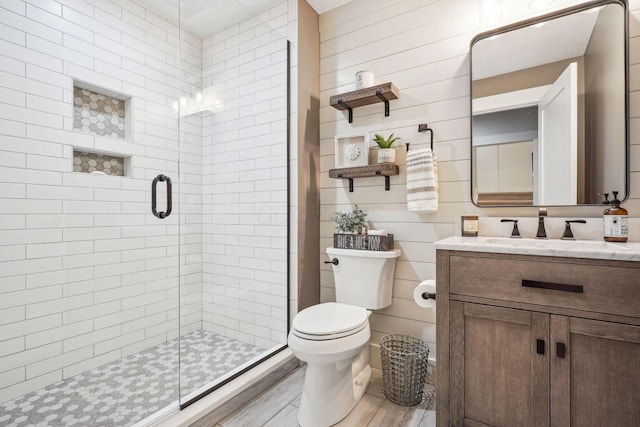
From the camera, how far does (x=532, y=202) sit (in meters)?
1.62

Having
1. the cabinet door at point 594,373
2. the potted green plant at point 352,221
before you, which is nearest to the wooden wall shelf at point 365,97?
the potted green plant at point 352,221

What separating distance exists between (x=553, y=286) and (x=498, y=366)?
398mm

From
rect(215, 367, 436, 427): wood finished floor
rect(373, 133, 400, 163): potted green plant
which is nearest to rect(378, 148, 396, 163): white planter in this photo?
rect(373, 133, 400, 163): potted green plant

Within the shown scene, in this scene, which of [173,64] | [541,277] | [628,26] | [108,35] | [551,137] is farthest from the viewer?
[173,64]

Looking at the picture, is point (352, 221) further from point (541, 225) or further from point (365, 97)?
point (541, 225)

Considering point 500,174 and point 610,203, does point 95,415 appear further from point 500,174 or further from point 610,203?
point 610,203

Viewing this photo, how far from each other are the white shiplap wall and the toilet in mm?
207

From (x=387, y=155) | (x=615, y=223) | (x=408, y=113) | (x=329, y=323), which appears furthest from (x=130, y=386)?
(x=615, y=223)

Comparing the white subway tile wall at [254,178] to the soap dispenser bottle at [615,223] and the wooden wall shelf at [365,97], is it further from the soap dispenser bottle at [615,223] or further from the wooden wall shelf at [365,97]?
the soap dispenser bottle at [615,223]

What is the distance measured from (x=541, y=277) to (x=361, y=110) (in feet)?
4.98

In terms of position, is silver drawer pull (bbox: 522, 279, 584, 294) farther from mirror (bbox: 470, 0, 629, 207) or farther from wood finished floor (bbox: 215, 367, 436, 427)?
wood finished floor (bbox: 215, 367, 436, 427)

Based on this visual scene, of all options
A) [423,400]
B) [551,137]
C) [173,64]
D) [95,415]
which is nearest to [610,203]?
[551,137]

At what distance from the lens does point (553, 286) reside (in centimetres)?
114

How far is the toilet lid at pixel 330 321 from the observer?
143 centimetres
